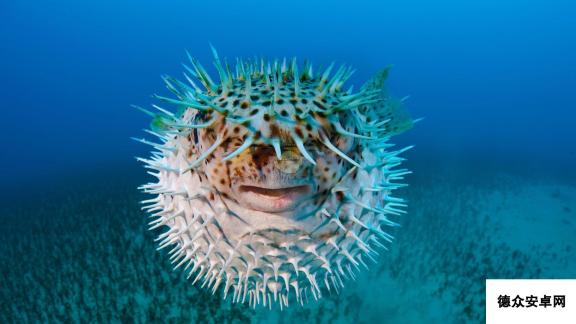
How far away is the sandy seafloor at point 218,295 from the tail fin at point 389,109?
133 inches

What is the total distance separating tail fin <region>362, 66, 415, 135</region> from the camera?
1.68 meters

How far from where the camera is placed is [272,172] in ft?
2.93

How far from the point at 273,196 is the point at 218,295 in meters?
3.76

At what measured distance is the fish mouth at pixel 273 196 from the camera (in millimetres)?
956

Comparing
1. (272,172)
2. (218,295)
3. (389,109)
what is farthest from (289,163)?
(218,295)

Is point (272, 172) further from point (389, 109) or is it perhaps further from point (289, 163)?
point (389, 109)

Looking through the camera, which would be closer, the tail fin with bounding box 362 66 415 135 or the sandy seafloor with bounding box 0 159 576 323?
the tail fin with bounding box 362 66 415 135

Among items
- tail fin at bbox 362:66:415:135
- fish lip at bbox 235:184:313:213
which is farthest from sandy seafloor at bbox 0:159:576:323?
fish lip at bbox 235:184:313:213

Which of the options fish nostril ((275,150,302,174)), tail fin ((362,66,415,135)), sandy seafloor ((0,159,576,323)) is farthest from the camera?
sandy seafloor ((0,159,576,323))

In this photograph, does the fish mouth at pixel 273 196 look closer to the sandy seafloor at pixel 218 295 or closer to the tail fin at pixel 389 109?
the tail fin at pixel 389 109

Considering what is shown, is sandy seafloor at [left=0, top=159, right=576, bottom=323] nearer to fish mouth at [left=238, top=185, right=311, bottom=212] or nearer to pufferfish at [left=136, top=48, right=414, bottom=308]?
pufferfish at [left=136, top=48, right=414, bottom=308]

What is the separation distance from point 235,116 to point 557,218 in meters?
9.76

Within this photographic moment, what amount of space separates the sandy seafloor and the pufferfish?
3.40 m

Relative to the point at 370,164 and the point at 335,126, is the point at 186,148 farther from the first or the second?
the point at 370,164
